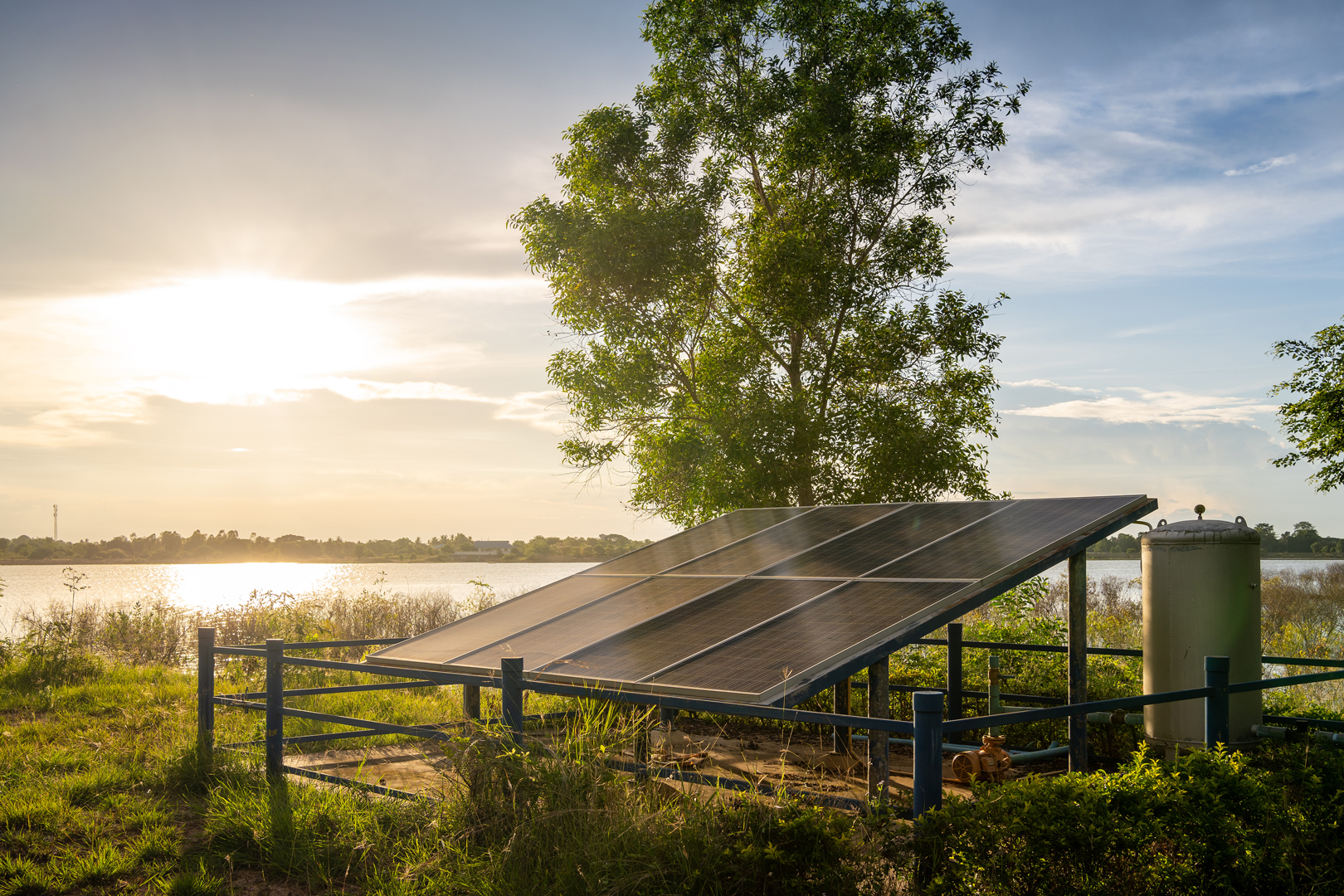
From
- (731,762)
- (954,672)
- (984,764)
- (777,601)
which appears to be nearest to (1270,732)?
(984,764)

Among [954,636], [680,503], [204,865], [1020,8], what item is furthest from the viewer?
[680,503]

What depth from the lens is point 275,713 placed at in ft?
28.5

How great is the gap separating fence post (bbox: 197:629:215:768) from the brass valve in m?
7.74

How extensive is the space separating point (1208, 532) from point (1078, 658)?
172 cm

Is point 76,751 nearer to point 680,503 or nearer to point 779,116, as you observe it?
point 680,503

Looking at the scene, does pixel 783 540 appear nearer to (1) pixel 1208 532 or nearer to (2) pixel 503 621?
(2) pixel 503 621

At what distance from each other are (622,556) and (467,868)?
18.8 feet

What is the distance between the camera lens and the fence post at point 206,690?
32.3 feet

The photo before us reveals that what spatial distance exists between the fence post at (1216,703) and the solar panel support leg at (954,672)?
3200 mm

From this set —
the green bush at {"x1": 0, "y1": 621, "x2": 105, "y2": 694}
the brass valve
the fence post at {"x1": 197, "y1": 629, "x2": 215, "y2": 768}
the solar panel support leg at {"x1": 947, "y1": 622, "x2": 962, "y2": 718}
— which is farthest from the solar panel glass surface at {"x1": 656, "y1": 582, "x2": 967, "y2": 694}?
the green bush at {"x1": 0, "y1": 621, "x2": 105, "y2": 694}

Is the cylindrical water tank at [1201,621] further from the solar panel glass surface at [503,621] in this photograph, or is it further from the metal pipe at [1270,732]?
the solar panel glass surface at [503,621]

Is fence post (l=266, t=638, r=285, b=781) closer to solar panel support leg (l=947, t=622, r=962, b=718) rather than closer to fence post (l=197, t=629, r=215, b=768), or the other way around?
fence post (l=197, t=629, r=215, b=768)

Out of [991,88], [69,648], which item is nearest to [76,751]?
[69,648]

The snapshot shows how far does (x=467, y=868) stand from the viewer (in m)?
5.58
